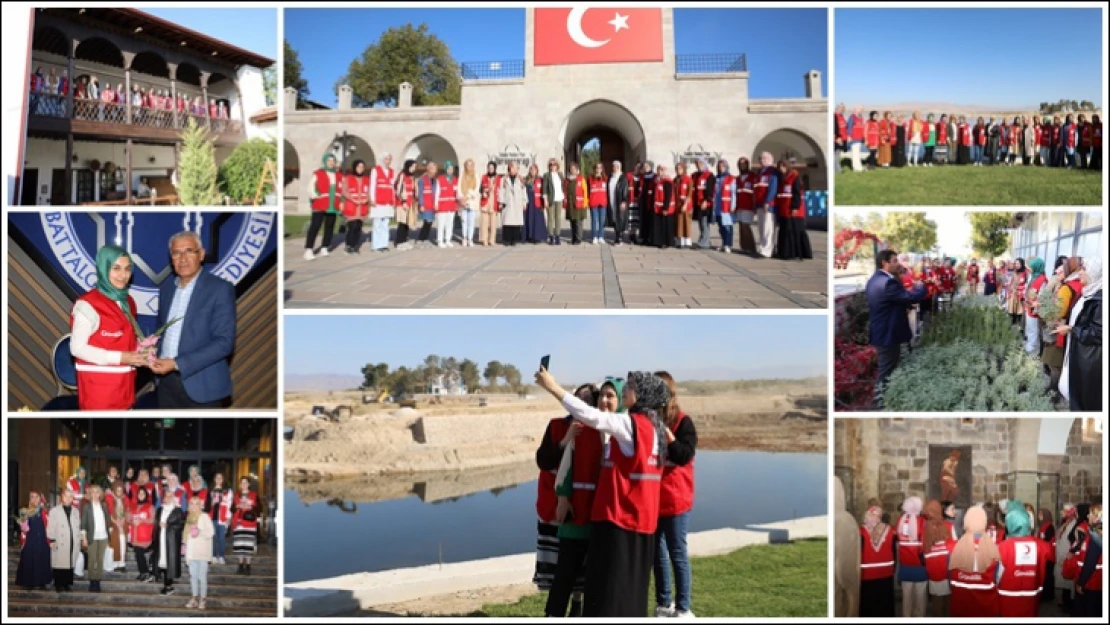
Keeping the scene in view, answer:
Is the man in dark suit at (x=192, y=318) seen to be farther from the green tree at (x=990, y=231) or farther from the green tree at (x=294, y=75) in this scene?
the green tree at (x=990, y=231)

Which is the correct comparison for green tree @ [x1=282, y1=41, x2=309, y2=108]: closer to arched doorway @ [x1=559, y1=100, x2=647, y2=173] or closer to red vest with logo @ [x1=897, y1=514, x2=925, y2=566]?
arched doorway @ [x1=559, y1=100, x2=647, y2=173]

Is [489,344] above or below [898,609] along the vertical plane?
above

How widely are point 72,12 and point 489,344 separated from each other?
13.1 ft

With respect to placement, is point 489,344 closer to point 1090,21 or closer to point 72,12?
point 72,12

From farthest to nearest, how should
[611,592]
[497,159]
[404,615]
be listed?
1. [497,159]
2. [404,615]
3. [611,592]

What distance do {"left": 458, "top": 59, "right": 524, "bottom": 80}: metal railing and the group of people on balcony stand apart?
7.09 ft

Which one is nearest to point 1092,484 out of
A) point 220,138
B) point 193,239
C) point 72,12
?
point 193,239

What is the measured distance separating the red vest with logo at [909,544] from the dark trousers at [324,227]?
4681 millimetres

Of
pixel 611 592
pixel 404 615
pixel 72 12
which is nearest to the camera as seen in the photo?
pixel 611 592

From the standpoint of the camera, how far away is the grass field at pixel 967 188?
6582 mm

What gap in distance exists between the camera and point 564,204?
25.3ft

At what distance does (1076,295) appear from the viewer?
6578 mm

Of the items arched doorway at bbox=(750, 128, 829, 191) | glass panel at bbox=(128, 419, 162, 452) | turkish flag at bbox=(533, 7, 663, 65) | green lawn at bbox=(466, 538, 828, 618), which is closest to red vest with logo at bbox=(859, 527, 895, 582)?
green lawn at bbox=(466, 538, 828, 618)

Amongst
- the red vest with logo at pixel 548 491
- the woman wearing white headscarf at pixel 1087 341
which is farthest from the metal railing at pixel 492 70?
the woman wearing white headscarf at pixel 1087 341
